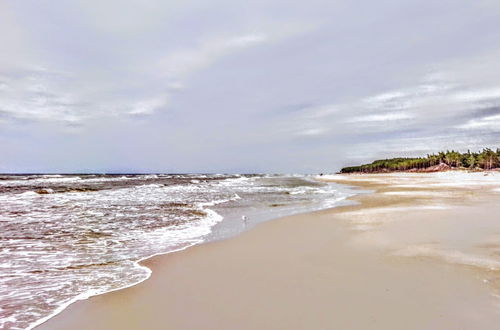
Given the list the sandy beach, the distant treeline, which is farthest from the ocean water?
the distant treeline

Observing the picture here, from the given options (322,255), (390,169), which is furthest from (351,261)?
(390,169)

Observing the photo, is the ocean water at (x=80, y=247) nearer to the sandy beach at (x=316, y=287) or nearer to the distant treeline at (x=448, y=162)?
the sandy beach at (x=316, y=287)

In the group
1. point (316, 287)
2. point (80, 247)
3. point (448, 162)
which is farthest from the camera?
point (448, 162)

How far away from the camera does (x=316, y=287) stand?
4625 mm

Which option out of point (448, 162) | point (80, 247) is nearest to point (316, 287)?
point (80, 247)

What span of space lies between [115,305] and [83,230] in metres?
6.26

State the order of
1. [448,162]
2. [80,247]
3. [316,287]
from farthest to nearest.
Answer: [448,162] → [80,247] → [316,287]

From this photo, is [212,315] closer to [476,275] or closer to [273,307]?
[273,307]

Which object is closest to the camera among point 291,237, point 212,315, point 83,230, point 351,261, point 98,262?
point 212,315

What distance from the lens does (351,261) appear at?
5.92 m

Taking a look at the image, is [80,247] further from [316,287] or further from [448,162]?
[448,162]

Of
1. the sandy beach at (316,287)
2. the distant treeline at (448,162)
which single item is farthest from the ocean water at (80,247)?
the distant treeline at (448,162)

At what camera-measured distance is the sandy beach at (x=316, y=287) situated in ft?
12.0

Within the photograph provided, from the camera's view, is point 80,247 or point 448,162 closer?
point 80,247
